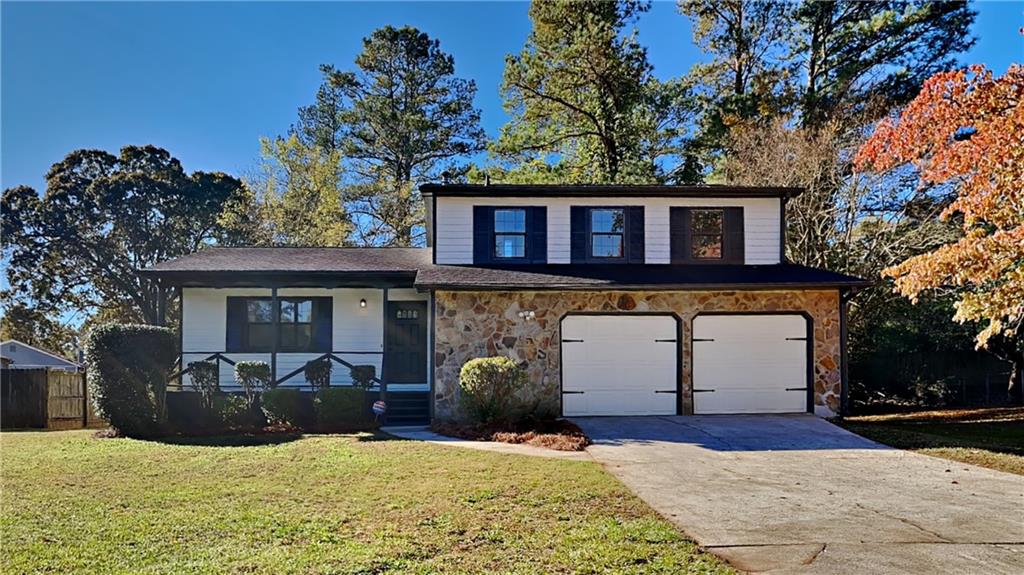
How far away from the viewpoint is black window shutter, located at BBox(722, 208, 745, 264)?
13.8 m

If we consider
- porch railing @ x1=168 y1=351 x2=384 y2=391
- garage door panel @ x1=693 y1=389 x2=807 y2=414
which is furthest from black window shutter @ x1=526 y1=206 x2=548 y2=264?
garage door panel @ x1=693 y1=389 x2=807 y2=414

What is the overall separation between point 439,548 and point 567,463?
3.57 meters

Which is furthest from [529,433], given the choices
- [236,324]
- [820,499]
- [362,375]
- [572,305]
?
[236,324]

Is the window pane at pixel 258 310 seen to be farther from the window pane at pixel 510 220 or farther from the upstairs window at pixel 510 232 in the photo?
the window pane at pixel 510 220

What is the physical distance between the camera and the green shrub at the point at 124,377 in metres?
10.8

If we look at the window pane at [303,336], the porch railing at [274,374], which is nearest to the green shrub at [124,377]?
the porch railing at [274,374]

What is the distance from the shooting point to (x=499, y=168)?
25.4m

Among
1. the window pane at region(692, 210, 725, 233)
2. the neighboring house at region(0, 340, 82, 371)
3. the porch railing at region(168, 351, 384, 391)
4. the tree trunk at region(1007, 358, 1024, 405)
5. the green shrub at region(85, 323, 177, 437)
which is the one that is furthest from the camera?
the neighboring house at region(0, 340, 82, 371)

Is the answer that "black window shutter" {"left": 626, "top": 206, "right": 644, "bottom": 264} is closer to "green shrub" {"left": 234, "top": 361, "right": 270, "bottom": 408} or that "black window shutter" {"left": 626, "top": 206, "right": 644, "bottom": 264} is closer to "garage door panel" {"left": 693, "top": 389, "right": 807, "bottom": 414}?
"garage door panel" {"left": 693, "top": 389, "right": 807, "bottom": 414}

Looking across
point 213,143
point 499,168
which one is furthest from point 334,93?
point 499,168

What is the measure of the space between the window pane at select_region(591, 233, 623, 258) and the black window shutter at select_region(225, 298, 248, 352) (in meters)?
7.53

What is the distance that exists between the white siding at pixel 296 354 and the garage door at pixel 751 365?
6.00 metres

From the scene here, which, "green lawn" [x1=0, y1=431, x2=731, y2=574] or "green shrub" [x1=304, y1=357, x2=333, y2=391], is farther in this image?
"green shrub" [x1=304, y1=357, x2=333, y2=391]

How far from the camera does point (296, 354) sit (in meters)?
13.9
